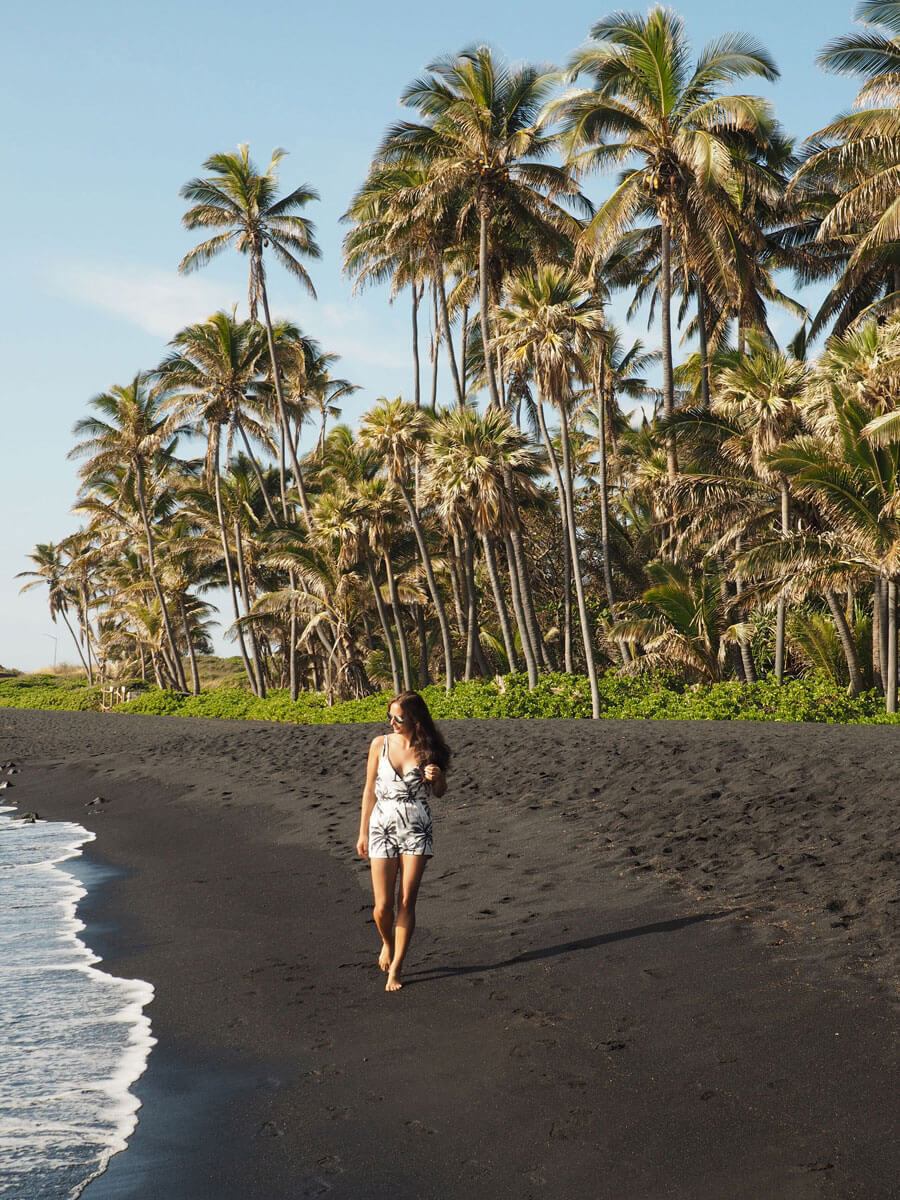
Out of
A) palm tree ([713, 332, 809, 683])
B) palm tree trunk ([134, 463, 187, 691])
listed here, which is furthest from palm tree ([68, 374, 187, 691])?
palm tree ([713, 332, 809, 683])

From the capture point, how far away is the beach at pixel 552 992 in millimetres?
3781

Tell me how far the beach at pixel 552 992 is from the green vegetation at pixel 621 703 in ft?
19.7

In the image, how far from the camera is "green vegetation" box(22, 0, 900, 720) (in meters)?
19.2

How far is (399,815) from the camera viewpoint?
557cm

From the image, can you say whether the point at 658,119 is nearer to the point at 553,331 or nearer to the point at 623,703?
the point at 553,331

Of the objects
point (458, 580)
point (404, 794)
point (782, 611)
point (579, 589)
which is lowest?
point (404, 794)

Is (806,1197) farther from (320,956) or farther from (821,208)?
(821,208)

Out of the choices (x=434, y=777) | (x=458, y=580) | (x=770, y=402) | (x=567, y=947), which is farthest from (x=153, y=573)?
(x=434, y=777)

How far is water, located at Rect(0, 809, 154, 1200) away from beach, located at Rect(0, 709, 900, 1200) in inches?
5.6

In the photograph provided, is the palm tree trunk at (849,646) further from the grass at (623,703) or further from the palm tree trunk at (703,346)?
the palm tree trunk at (703,346)

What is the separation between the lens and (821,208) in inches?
1049

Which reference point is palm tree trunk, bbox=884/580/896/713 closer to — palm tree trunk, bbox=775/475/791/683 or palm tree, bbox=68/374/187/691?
palm tree trunk, bbox=775/475/791/683

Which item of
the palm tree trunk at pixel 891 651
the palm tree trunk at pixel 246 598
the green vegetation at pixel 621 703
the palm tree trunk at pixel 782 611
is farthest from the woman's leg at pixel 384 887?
the palm tree trunk at pixel 246 598

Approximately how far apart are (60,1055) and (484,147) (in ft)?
77.0
